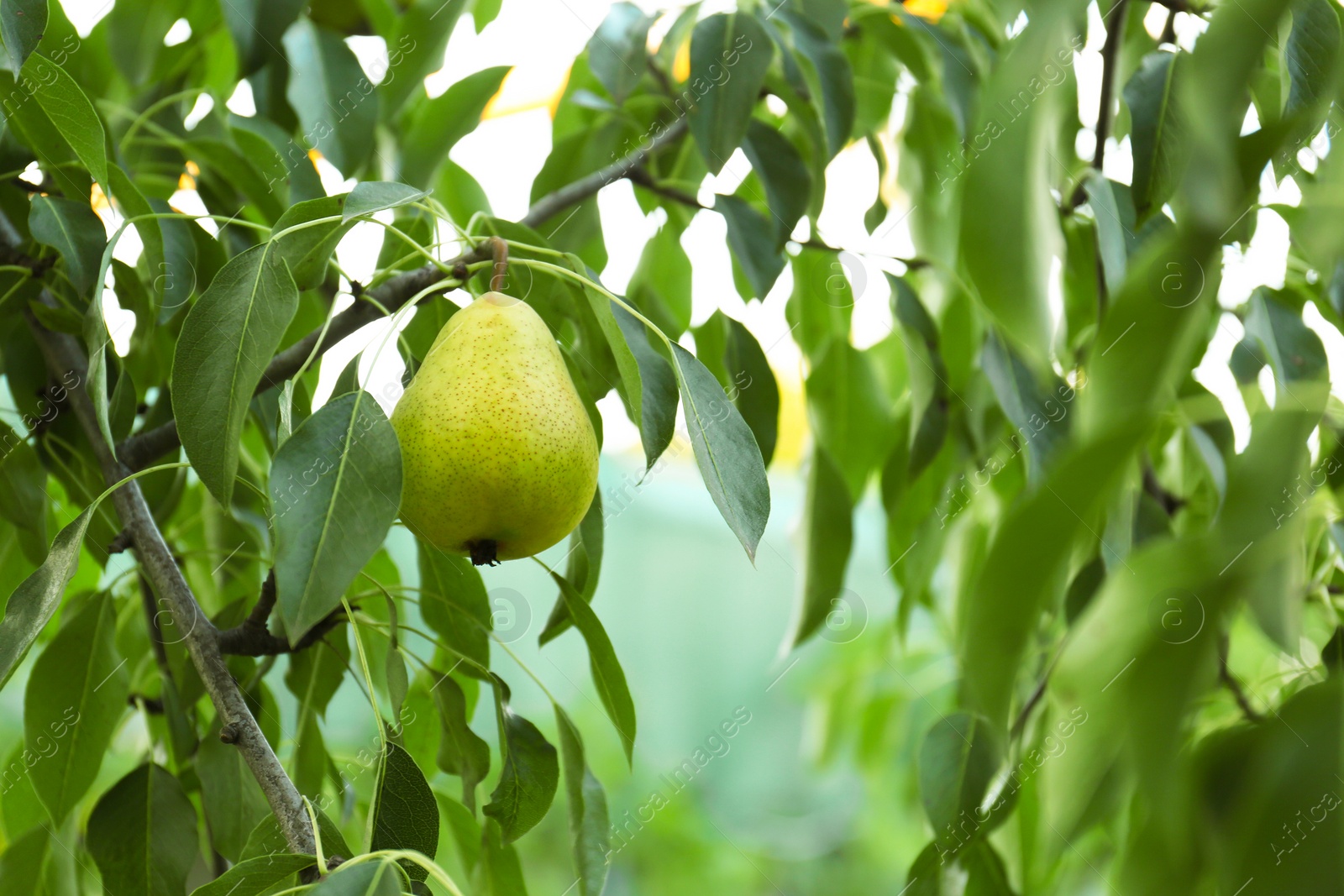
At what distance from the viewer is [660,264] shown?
65 centimetres

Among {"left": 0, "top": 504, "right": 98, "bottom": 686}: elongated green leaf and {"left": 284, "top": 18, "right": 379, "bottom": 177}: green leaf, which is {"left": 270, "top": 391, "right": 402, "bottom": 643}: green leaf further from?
{"left": 284, "top": 18, "right": 379, "bottom": 177}: green leaf

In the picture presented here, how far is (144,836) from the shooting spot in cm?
40

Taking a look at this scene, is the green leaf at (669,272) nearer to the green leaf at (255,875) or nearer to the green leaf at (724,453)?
the green leaf at (724,453)

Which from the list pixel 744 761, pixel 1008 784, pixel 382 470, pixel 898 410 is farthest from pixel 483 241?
pixel 744 761

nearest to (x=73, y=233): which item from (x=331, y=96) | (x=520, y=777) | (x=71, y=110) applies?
(x=71, y=110)

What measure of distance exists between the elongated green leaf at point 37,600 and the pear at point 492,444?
0.34 feet

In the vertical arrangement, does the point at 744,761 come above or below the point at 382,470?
below

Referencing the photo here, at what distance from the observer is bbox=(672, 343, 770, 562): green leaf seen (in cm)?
30

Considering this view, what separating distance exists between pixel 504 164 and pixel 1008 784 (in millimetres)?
1307

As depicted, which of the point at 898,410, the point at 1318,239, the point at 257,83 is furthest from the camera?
the point at 898,410

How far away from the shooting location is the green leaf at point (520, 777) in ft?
1.19

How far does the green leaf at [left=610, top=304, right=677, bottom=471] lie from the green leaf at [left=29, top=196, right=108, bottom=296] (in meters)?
0.20

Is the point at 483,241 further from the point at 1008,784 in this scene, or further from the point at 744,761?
the point at 744,761

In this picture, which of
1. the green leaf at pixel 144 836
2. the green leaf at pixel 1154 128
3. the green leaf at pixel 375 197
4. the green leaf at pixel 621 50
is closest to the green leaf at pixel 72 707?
the green leaf at pixel 144 836
